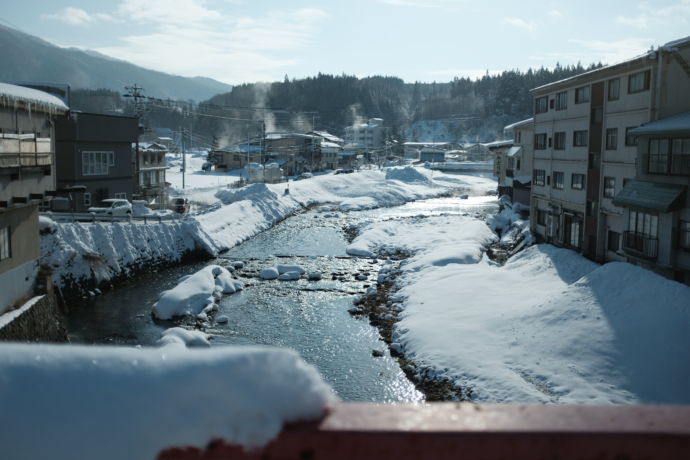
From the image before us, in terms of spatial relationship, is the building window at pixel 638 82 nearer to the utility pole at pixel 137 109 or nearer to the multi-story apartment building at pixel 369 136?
the utility pole at pixel 137 109

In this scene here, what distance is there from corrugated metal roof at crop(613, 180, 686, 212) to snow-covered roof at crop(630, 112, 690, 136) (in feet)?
4.85

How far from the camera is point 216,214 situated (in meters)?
30.3

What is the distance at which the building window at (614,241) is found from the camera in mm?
18980

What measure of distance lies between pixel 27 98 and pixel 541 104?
69.5 ft

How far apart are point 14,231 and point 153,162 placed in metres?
26.1

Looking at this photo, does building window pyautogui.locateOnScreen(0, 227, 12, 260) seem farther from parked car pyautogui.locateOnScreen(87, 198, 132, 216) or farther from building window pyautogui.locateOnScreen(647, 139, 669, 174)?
building window pyautogui.locateOnScreen(647, 139, 669, 174)

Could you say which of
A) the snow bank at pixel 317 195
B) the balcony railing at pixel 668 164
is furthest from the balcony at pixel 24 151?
the balcony railing at pixel 668 164

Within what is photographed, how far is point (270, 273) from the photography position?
70.7 feet

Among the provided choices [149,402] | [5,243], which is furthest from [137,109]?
[149,402]

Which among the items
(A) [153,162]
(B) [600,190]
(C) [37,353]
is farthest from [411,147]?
(C) [37,353]

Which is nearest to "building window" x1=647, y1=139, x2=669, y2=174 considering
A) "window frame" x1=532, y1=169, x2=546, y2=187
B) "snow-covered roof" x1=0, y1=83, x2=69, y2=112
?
"window frame" x1=532, y1=169, x2=546, y2=187

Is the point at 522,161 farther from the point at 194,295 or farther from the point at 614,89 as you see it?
the point at 194,295

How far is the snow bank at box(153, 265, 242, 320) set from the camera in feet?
54.1

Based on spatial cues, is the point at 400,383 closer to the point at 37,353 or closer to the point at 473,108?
the point at 37,353
